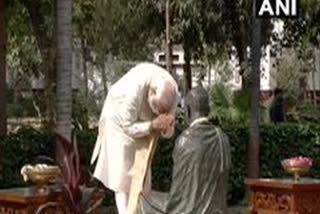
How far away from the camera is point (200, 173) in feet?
21.5

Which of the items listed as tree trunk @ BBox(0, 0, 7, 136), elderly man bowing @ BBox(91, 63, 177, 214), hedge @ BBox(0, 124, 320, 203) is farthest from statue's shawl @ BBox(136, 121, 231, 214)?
tree trunk @ BBox(0, 0, 7, 136)

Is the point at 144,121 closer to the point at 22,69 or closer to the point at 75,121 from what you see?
the point at 75,121

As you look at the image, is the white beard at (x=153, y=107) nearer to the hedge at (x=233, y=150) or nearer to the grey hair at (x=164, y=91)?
the grey hair at (x=164, y=91)

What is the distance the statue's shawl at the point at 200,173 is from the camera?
21.5 ft

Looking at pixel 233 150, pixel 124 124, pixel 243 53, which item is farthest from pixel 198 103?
pixel 243 53

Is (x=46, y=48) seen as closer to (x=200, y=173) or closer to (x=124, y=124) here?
(x=124, y=124)

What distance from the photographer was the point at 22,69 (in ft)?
72.7

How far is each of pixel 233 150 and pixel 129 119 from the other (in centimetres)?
615

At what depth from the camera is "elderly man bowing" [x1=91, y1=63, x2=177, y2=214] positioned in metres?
7.02

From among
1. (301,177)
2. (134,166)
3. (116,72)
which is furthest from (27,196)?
(116,72)

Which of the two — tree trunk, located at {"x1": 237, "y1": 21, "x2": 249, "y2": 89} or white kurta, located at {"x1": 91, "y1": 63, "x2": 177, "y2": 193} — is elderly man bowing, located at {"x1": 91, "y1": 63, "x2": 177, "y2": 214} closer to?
white kurta, located at {"x1": 91, "y1": 63, "x2": 177, "y2": 193}

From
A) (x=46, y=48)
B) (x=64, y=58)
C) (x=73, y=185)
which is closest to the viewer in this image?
(x=73, y=185)

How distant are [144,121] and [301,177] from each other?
100.0 inches

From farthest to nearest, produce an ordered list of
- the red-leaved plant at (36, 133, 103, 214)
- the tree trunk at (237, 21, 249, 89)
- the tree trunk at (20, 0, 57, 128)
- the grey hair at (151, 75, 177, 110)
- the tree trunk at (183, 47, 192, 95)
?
the tree trunk at (183, 47, 192, 95) < the tree trunk at (237, 21, 249, 89) < the tree trunk at (20, 0, 57, 128) < the grey hair at (151, 75, 177, 110) < the red-leaved plant at (36, 133, 103, 214)
